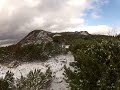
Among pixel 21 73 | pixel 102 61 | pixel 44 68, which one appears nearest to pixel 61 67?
pixel 44 68

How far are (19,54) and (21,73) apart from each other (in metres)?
1.88

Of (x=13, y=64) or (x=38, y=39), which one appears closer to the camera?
(x=13, y=64)

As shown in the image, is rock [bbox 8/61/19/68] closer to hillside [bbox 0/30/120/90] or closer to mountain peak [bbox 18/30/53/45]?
hillside [bbox 0/30/120/90]

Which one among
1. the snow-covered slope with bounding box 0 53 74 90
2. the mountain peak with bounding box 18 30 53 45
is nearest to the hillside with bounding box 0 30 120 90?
the snow-covered slope with bounding box 0 53 74 90

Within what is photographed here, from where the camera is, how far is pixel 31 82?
400 inches

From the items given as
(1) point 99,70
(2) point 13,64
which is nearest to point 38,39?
(2) point 13,64

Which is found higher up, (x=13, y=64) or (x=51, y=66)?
(x=13, y=64)

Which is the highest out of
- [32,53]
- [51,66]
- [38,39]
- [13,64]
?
[38,39]

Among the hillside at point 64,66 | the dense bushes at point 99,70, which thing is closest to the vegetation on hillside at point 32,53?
the hillside at point 64,66

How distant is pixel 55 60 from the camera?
1295cm

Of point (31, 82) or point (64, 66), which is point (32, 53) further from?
point (64, 66)

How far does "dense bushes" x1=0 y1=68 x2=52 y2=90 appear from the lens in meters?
10.1

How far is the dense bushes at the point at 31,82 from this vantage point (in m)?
10.1

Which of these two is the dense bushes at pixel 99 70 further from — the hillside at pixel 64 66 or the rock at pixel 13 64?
the rock at pixel 13 64
